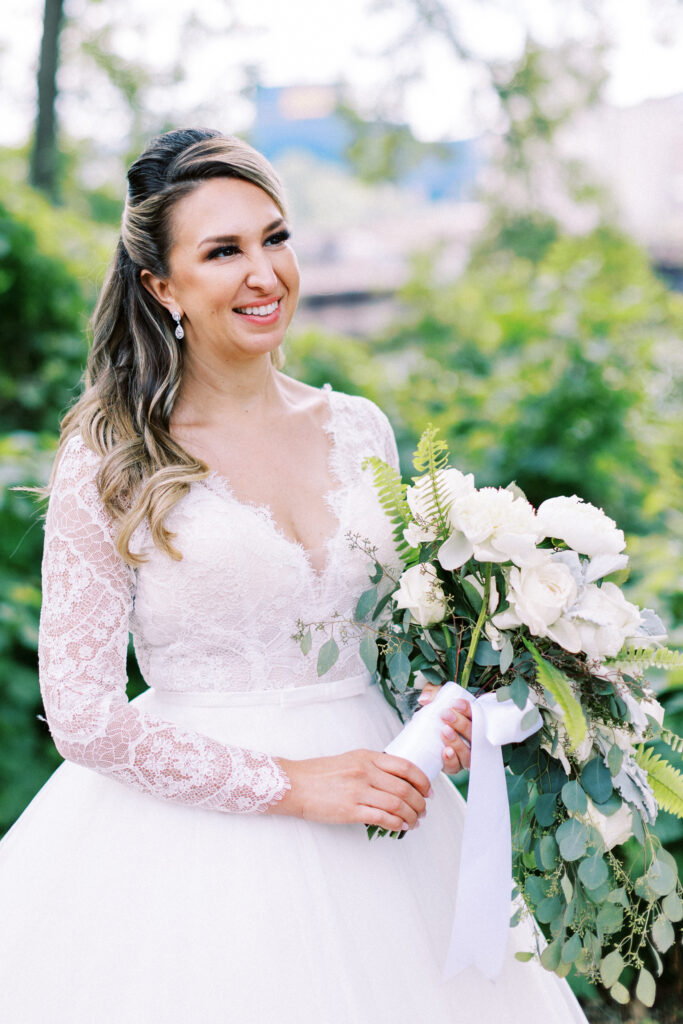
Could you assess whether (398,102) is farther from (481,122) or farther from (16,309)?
(16,309)

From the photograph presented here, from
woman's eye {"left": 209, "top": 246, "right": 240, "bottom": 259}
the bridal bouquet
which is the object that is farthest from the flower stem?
woman's eye {"left": 209, "top": 246, "right": 240, "bottom": 259}

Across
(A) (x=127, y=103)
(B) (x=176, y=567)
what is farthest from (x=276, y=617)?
(A) (x=127, y=103)

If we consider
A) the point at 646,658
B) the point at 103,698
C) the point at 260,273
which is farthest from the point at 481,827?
the point at 260,273

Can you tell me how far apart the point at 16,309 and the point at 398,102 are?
7.61 m

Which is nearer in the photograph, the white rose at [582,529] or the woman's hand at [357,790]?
the white rose at [582,529]

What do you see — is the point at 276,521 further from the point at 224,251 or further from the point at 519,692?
the point at 519,692

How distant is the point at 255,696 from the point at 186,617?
0.24 m

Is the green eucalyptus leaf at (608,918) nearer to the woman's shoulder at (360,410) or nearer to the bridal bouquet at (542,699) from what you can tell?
the bridal bouquet at (542,699)

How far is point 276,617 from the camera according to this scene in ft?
6.87

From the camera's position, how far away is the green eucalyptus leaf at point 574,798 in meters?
1.67

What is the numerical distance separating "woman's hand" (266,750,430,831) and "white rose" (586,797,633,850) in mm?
306

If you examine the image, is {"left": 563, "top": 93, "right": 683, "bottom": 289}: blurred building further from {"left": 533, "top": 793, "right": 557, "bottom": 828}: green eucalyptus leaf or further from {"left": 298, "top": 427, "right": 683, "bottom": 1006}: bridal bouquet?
{"left": 533, "top": 793, "right": 557, "bottom": 828}: green eucalyptus leaf

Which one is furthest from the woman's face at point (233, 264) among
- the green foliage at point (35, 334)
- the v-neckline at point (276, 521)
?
the green foliage at point (35, 334)

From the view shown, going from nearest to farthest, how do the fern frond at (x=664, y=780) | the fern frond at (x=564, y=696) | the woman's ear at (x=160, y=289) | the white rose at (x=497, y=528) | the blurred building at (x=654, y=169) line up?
the fern frond at (x=564, y=696), the white rose at (x=497, y=528), the fern frond at (x=664, y=780), the woman's ear at (x=160, y=289), the blurred building at (x=654, y=169)
